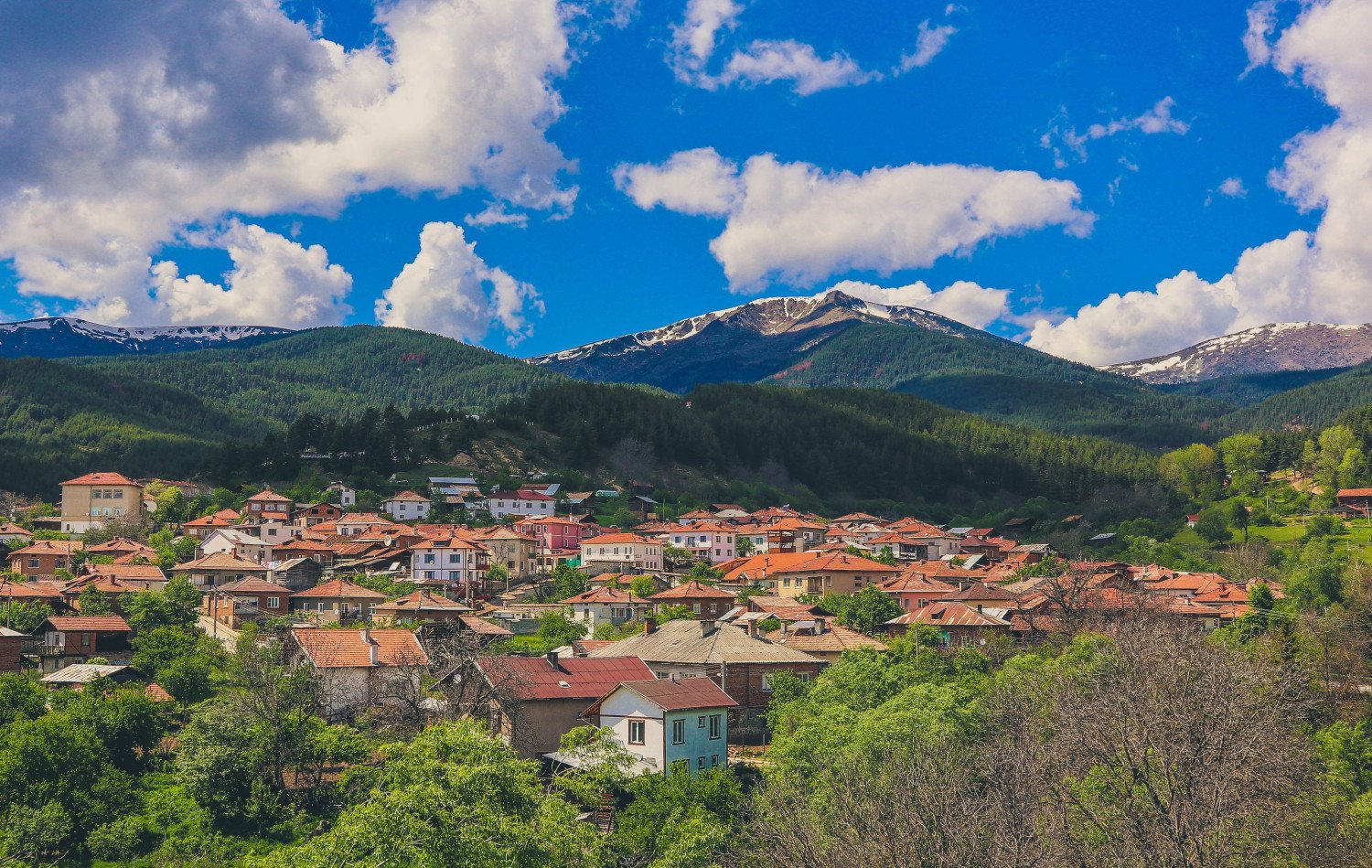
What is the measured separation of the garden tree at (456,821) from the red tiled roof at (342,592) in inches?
1610

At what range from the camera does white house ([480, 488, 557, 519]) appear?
122 metres

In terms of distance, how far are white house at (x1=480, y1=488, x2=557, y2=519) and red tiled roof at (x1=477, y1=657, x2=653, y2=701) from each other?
2843 inches

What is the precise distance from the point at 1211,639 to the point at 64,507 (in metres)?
93.4

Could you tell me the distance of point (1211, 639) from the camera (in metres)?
53.6

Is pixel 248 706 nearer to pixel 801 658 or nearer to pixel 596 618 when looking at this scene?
pixel 801 658

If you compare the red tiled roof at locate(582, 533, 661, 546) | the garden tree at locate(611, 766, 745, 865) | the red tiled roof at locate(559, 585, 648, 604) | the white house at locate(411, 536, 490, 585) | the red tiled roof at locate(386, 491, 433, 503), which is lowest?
the garden tree at locate(611, 766, 745, 865)

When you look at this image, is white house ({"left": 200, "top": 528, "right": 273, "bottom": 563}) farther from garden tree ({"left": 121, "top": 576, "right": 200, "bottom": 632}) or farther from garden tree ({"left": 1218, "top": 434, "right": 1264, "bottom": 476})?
garden tree ({"left": 1218, "top": 434, "right": 1264, "bottom": 476})

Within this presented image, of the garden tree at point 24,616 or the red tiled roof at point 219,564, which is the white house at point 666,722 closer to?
the garden tree at point 24,616

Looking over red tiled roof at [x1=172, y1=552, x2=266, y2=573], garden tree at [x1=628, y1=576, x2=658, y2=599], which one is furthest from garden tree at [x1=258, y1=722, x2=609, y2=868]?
red tiled roof at [x1=172, y1=552, x2=266, y2=573]

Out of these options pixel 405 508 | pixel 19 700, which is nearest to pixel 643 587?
pixel 19 700

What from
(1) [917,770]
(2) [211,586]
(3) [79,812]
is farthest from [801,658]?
(2) [211,586]

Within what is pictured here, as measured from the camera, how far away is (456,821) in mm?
24844

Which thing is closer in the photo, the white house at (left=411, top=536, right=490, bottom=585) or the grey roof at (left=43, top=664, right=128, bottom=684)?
Result: the grey roof at (left=43, top=664, right=128, bottom=684)

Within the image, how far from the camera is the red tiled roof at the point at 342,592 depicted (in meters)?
70.2
